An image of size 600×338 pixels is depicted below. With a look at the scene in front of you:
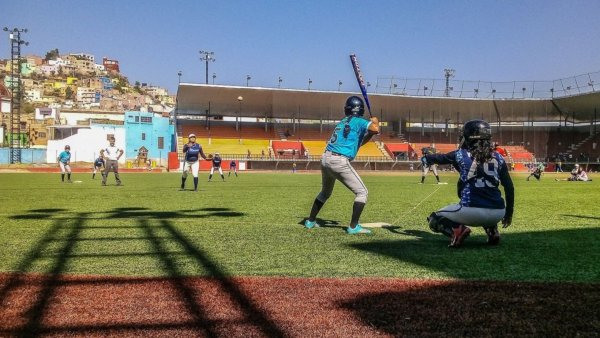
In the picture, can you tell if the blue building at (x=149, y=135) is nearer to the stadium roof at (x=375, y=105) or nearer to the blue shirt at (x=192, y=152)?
the stadium roof at (x=375, y=105)

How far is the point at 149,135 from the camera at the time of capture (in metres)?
70.0

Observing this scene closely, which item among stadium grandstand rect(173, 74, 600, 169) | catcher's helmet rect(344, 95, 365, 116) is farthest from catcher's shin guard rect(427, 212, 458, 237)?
stadium grandstand rect(173, 74, 600, 169)

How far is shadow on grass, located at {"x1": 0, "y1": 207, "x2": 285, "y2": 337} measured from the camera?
3568 millimetres

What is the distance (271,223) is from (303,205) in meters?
4.23

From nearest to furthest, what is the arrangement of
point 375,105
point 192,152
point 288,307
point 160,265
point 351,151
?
1. point 288,307
2. point 160,265
3. point 351,151
4. point 192,152
5. point 375,105

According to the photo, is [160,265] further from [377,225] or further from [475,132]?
[377,225]

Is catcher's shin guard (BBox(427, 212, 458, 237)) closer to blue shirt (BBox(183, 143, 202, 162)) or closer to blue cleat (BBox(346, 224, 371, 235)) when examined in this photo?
blue cleat (BBox(346, 224, 371, 235))

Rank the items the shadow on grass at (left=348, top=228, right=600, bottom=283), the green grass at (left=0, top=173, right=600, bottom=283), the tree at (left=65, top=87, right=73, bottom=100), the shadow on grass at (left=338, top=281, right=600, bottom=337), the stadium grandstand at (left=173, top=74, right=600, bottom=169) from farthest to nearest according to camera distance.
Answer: the tree at (left=65, top=87, right=73, bottom=100) → the stadium grandstand at (left=173, top=74, right=600, bottom=169) → the green grass at (left=0, top=173, right=600, bottom=283) → the shadow on grass at (left=348, top=228, right=600, bottom=283) → the shadow on grass at (left=338, top=281, right=600, bottom=337)

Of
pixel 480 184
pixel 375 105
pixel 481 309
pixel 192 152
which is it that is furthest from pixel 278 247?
pixel 375 105

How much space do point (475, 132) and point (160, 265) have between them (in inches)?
156

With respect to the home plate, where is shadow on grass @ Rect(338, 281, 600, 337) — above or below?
above

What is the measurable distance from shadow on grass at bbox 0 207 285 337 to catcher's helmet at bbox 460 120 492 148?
11.1 feet

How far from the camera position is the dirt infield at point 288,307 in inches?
139

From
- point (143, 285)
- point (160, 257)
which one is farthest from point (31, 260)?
point (143, 285)
